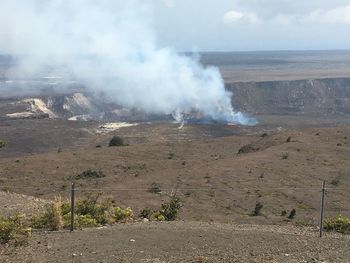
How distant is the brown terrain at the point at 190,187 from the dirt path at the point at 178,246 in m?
0.02

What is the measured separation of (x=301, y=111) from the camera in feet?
285

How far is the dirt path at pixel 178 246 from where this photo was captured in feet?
32.6

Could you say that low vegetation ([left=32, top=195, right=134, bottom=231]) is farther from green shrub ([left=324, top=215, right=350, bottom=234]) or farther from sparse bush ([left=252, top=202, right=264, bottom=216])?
sparse bush ([left=252, top=202, right=264, bottom=216])

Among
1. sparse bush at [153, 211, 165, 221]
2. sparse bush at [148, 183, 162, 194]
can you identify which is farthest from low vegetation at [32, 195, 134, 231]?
sparse bush at [148, 183, 162, 194]

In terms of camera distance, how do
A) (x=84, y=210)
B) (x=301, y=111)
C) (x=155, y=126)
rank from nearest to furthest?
(x=84, y=210) < (x=155, y=126) < (x=301, y=111)

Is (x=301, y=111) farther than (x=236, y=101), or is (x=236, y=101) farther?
(x=236, y=101)

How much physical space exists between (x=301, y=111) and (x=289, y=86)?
15577 mm

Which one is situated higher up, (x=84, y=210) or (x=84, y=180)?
(x=84, y=210)

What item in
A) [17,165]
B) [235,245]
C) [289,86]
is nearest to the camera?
[235,245]

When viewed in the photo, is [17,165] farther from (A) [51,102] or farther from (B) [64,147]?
(A) [51,102]

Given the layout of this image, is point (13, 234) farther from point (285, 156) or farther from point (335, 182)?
point (285, 156)

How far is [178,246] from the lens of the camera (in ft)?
35.0

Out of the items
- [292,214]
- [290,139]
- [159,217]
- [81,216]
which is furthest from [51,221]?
[290,139]

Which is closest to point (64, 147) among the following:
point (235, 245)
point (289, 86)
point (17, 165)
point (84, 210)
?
point (17, 165)
